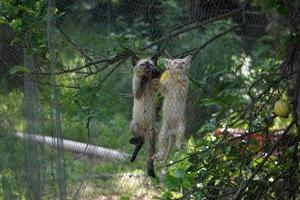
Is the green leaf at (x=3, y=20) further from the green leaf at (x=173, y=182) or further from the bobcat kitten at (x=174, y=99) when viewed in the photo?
the green leaf at (x=173, y=182)

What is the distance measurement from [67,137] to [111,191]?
1.30 ft

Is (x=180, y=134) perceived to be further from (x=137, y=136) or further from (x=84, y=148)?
(x=84, y=148)

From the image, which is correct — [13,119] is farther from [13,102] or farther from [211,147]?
[211,147]

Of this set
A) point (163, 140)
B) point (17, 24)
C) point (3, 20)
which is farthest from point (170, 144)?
point (3, 20)

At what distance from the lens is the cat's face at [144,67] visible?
2788mm

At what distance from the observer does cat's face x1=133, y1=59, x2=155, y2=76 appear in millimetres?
2788

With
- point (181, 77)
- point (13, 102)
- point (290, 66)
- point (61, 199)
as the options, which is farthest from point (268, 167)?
point (13, 102)

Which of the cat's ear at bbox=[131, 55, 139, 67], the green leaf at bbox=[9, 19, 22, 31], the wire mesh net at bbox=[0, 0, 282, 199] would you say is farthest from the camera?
the green leaf at bbox=[9, 19, 22, 31]

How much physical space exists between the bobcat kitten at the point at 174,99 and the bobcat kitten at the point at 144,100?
2.2 inches

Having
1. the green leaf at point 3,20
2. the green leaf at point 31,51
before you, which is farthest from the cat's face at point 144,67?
the green leaf at point 3,20

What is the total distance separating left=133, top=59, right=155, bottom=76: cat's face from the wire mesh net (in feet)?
0.16

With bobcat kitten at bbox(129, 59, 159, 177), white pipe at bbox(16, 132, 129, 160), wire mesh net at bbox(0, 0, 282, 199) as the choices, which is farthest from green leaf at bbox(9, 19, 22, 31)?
bobcat kitten at bbox(129, 59, 159, 177)

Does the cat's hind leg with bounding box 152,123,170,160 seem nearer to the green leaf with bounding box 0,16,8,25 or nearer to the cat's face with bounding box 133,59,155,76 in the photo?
the cat's face with bounding box 133,59,155,76

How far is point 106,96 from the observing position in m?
3.15
